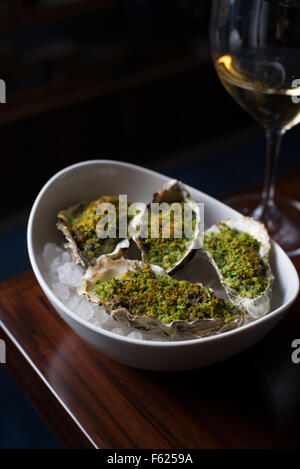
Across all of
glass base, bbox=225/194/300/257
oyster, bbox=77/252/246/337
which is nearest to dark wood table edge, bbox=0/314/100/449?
oyster, bbox=77/252/246/337

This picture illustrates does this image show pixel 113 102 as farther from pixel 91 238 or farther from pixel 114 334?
pixel 114 334

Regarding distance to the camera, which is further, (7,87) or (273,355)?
(7,87)

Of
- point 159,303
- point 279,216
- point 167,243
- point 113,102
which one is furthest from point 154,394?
point 113,102

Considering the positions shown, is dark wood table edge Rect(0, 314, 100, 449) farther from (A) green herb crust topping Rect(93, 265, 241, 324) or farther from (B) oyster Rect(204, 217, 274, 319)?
(B) oyster Rect(204, 217, 274, 319)

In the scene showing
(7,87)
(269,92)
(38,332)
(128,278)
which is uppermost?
(269,92)

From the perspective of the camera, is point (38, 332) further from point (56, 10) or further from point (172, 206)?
point (56, 10)
